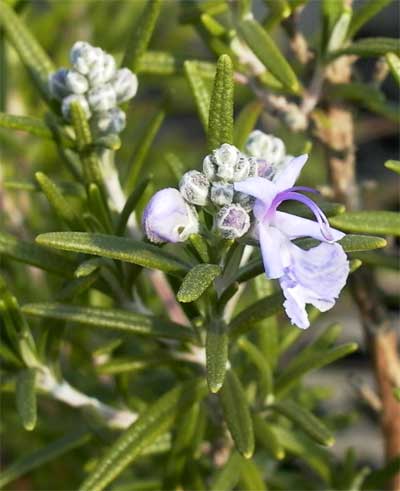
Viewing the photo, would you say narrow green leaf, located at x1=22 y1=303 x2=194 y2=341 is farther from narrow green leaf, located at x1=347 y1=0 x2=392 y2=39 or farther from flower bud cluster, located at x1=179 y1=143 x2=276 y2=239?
narrow green leaf, located at x1=347 y1=0 x2=392 y2=39

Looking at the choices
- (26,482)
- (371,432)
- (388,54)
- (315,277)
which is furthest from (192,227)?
(371,432)

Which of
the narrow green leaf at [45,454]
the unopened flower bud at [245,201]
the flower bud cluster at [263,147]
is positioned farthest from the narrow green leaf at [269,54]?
the narrow green leaf at [45,454]

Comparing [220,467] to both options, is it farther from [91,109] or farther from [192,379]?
[91,109]

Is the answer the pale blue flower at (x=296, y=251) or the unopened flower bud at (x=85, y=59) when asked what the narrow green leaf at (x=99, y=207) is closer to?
the unopened flower bud at (x=85, y=59)

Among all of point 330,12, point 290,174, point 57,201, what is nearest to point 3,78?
point 330,12

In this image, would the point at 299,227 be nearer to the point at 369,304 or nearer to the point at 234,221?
the point at 234,221

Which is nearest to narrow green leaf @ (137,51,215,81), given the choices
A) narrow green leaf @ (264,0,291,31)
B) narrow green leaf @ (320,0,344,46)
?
narrow green leaf @ (264,0,291,31)
